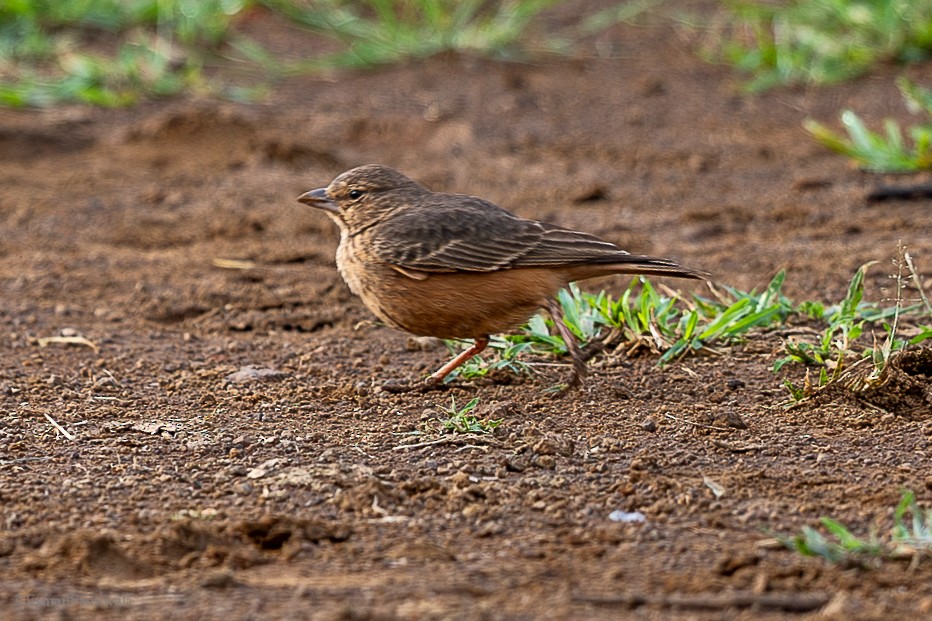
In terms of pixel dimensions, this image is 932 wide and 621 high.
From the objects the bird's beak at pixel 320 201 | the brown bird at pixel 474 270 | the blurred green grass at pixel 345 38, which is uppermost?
the blurred green grass at pixel 345 38

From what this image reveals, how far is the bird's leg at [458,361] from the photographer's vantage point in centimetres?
596

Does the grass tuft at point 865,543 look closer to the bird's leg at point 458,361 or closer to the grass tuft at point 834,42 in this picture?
the bird's leg at point 458,361

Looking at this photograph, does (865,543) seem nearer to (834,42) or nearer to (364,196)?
(364,196)

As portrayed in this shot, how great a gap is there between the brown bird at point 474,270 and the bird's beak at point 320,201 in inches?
20.1

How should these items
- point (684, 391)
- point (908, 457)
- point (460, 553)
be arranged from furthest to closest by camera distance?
1. point (684, 391)
2. point (908, 457)
3. point (460, 553)

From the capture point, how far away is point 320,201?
6.72 meters

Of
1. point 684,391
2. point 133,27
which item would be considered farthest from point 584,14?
point 684,391

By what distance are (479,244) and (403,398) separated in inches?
28.9

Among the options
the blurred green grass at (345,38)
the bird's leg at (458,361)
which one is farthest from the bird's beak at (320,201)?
the blurred green grass at (345,38)

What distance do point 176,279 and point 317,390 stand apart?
2.07 m

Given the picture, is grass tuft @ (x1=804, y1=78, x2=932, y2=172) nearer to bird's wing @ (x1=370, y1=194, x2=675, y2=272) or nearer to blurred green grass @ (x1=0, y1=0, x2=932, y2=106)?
blurred green grass @ (x1=0, y1=0, x2=932, y2=106)

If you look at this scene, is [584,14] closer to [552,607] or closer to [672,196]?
[672,196]

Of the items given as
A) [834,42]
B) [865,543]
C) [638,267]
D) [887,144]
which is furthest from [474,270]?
[834,42]

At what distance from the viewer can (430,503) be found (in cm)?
454
